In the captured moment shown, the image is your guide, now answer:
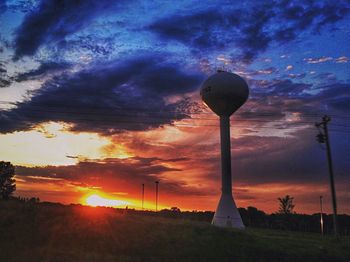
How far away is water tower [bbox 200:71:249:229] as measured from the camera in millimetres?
43188

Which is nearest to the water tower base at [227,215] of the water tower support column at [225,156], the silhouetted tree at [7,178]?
the water tower support column at [225,156]

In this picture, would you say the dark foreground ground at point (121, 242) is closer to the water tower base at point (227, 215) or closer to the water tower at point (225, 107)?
the water tower base at point (227, 215)

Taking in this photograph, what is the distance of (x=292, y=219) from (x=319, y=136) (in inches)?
2592

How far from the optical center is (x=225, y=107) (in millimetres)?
45906

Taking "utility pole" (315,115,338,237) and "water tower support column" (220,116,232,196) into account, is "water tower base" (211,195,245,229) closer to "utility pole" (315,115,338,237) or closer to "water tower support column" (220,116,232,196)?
"water tower support column" (220,116,232,196)

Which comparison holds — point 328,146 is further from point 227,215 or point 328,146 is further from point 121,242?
point 121,242

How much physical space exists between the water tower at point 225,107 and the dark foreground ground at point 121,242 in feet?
21.4

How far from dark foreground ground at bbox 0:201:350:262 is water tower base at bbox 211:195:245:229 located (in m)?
5.76

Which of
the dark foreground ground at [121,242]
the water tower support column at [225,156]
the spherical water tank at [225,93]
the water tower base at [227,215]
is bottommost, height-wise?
the dark foreground ground at [121,242]

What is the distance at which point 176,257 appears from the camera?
2762 centimetres

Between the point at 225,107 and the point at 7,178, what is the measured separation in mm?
59108

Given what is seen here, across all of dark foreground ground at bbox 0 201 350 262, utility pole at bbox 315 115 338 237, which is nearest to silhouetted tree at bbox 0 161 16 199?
dark foreground ground at bbox 0 201 350 262

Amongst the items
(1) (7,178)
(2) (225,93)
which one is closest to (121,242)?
(2) (225,93)

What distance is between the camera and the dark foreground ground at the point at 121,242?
2655 centimetres
